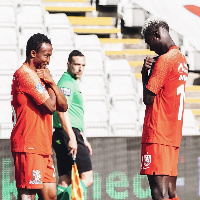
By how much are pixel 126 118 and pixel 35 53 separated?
4585mm

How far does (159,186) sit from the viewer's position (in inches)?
218

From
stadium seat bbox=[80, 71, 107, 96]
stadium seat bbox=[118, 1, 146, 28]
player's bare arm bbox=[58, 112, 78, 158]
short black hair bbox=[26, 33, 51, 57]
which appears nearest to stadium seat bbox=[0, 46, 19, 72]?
stadium seat bbox=[80, 71, 107, 96]

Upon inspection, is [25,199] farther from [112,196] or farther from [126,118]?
[126,118]

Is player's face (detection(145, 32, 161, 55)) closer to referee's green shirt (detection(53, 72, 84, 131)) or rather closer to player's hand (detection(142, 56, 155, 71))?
player's hand (detection(142, 56, 155, 71))

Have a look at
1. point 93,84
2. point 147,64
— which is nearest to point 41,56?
point 147,64

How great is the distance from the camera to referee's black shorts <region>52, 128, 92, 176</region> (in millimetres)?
7336

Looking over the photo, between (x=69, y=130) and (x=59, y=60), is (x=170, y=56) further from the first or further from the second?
(x=59, y=60)

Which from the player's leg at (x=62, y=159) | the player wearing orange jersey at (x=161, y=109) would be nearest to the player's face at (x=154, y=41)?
the player wearing orange jersey at (x=161, y=109)

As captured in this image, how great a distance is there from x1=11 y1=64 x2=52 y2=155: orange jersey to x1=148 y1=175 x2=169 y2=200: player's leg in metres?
0.88

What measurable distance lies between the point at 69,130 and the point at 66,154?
44 cm

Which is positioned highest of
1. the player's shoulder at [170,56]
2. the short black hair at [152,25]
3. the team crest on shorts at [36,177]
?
the short black hair at [152,25]

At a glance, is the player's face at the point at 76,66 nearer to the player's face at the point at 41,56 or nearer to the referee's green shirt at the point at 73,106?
the referee's green shirt at the point at 73,106

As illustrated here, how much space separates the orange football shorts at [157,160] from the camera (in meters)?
5.58

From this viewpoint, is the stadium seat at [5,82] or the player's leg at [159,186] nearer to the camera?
the player's leg at [159,186]
